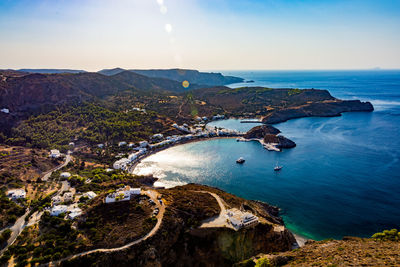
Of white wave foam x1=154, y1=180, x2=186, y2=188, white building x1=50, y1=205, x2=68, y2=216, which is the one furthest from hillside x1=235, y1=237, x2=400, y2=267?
white wave foam x1=154, y1=180, x2=186, y2=188

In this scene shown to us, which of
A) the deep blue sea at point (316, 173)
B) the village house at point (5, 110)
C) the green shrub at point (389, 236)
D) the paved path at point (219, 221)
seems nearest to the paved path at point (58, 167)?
the deep blue sea at point (316, 173)

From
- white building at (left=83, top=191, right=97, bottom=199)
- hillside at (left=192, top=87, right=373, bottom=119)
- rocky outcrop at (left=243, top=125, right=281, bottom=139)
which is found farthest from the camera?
hillside at (left=192, top=87, right=373, bottom=119)

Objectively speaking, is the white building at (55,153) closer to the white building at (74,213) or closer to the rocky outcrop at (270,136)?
the white building at (74,213)

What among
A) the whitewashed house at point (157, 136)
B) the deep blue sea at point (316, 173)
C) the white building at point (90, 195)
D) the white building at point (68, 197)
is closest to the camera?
the white building at point (68, 197)

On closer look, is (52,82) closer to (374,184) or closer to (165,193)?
(165,193)

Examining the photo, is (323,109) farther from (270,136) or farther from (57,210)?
(57,210)

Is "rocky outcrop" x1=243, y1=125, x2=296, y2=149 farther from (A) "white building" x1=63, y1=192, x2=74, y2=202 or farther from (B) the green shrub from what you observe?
(A) "white building" x1=63, y1=192, x2=74, y2=202

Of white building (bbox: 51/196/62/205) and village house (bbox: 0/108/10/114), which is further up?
village house (bbox: 0/108/10/114)

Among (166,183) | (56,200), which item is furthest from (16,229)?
(166,183)
